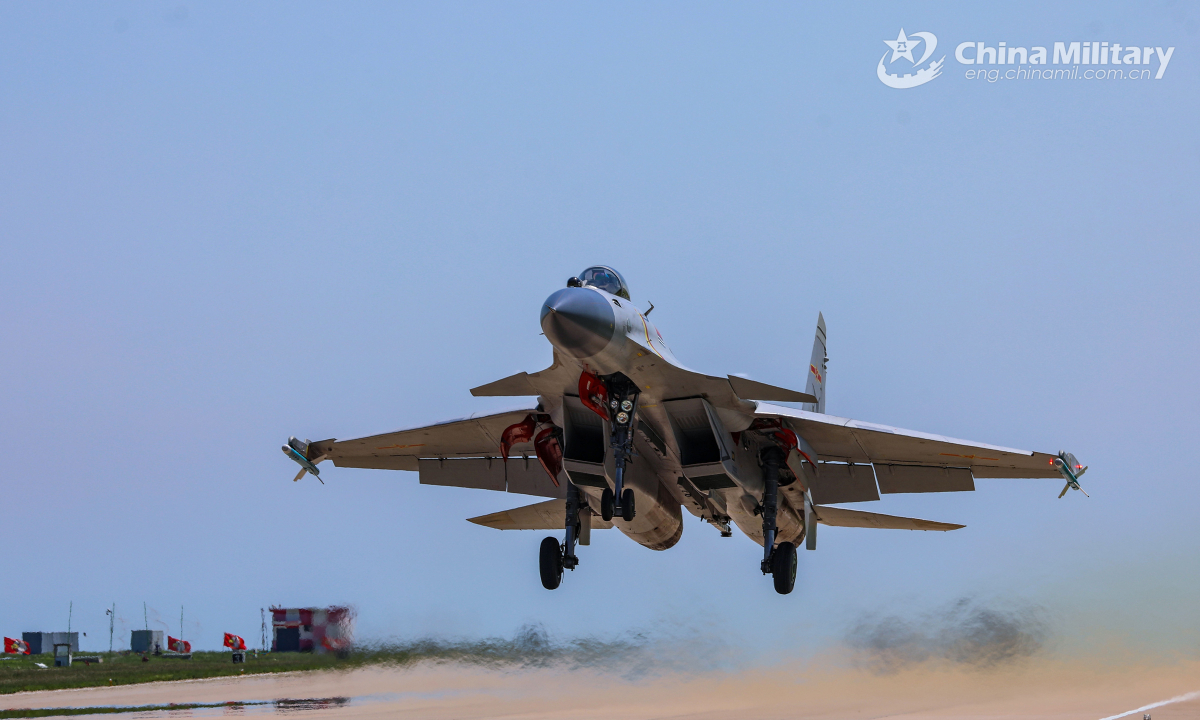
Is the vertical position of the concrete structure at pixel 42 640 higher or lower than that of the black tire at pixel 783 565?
higher

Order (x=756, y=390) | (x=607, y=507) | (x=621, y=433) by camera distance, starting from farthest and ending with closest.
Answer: (x=756, y=390) → (x=607, y=507) → (x=621, y=433)

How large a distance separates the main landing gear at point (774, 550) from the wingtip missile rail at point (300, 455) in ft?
29.4

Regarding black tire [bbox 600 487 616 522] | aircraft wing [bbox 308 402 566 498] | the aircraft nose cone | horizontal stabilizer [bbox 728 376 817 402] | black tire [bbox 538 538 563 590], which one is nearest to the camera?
the aircraft nose cone

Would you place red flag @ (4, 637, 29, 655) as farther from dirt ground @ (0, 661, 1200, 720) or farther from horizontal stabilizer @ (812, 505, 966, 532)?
horizontal stabilizer @ (812, 505, 966, 532)

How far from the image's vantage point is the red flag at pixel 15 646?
6294 cm

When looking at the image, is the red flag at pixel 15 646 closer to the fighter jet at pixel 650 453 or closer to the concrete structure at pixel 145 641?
the concrete structure at pixel 145 641

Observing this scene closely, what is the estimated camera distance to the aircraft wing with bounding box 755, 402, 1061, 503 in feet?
66.0

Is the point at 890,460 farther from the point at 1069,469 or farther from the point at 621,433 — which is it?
the point at 621,433

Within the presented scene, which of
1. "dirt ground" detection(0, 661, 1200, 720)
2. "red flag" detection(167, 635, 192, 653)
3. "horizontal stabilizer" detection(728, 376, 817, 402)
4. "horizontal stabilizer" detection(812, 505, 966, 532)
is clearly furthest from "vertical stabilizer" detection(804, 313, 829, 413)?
"red flag" detection(167, 635, 192, 653)

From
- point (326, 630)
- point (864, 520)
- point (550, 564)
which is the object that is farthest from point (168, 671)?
point (864, 520)

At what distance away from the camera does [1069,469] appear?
64.7 feet

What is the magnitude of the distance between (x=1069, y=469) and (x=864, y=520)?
498 cm

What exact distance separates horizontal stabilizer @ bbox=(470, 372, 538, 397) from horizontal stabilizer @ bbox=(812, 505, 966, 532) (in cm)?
805

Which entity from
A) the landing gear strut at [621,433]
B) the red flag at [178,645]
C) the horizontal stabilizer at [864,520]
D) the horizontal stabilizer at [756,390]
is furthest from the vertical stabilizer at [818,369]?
the red flag at [178,645]
